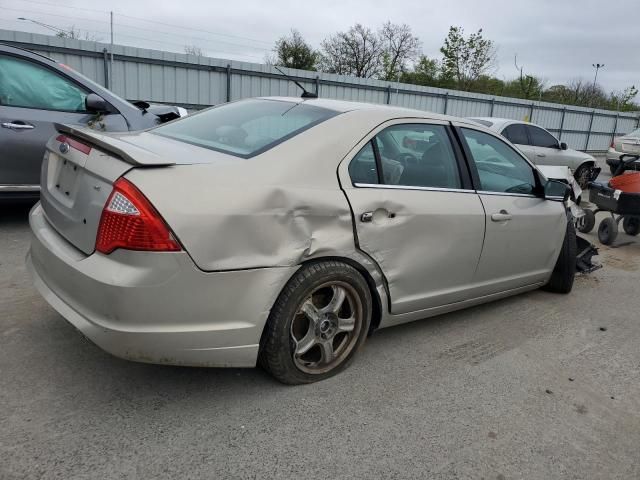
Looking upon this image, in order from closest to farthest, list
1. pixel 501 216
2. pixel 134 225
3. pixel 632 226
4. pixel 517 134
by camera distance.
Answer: pixel 134 225 → pixel 501 216 → pixel 632 226 → pixel 517 134

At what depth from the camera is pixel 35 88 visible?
17.6 feet

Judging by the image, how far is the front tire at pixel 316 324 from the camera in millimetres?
2709

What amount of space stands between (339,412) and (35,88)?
14.9 ft

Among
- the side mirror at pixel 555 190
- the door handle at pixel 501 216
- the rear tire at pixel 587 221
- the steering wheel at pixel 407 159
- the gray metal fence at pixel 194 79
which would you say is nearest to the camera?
the steering wheel at pixel 407 159

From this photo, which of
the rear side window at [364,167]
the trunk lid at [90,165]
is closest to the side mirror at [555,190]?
the rear side window at [364,167]

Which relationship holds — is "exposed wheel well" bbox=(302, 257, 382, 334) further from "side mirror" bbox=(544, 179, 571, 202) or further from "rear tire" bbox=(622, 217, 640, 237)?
"rear tire" bbox=(622, 217, 640, 237)

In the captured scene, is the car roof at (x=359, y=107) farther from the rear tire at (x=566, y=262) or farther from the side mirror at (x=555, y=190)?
the rear tire at (x=566, y=262)

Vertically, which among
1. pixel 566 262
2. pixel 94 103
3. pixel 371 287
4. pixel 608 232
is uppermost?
pixel 94 103

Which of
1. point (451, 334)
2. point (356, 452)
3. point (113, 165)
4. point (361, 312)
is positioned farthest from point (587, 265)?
point (113, 165)

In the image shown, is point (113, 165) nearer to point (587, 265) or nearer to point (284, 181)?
point (284, 181)

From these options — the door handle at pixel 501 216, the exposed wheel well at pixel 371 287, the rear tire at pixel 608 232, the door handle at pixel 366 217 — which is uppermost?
the door handle at pixel 366 217

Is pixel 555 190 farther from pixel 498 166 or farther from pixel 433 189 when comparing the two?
pixel 433 189

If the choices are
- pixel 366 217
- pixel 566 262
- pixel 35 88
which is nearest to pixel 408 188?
pixel 366 217

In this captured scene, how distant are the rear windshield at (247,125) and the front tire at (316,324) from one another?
72 centimetres
